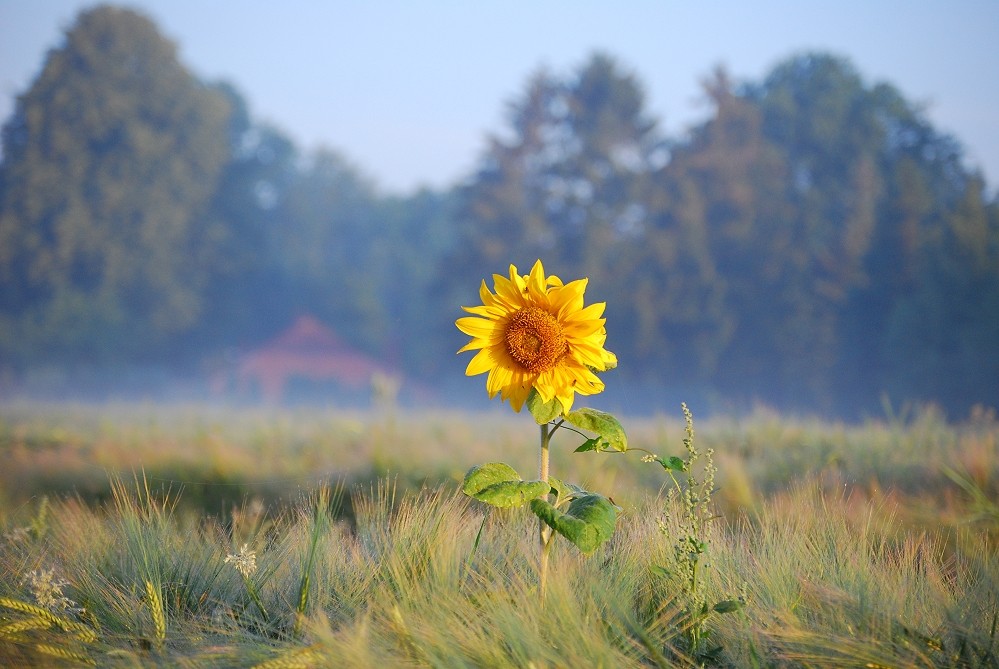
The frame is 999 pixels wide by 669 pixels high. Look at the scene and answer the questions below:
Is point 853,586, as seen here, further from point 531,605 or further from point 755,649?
point 531,605

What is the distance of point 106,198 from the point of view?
83.9ft

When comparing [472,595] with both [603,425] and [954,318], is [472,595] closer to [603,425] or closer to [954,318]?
[603,425]

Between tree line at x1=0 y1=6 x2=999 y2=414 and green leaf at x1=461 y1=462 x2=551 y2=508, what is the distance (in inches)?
711

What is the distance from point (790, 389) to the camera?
22391 millimetres

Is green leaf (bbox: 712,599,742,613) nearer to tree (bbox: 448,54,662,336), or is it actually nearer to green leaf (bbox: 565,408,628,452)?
green leaf (bbox: 565,408,628,452)

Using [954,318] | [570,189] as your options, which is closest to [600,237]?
[570,189]

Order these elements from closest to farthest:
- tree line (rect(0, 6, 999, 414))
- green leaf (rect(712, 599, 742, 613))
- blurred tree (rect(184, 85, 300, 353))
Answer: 1. green leaf (rect(712, 599, 742, 613))
2. tree line (rect(0, 6, 999, 414))
3. blurred tree (rect(184, 85, 300, 353))

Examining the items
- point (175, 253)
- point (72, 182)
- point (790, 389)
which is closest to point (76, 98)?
point (72, 182)

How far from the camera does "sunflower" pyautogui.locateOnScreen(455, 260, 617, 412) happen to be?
2240 mm

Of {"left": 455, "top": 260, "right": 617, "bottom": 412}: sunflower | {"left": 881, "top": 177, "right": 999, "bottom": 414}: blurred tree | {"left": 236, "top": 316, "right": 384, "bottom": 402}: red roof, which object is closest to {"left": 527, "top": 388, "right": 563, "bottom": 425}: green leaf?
{"left": 455, "top": 260, "right": 617, "bottom": 412}: sunflower

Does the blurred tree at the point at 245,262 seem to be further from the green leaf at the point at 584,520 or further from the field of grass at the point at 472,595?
the green leaf at the point at 584,520

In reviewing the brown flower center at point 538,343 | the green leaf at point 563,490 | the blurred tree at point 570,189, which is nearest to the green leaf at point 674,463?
the green leaf at point 563,490

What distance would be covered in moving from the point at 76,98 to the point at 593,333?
27.7 meters

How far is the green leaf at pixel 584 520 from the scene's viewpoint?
2.00 meters
